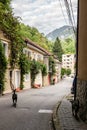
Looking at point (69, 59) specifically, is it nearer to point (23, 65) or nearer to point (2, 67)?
point (23, 65)

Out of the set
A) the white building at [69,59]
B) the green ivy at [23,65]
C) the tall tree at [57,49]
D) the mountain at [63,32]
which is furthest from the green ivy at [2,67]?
the white building at [69,59]

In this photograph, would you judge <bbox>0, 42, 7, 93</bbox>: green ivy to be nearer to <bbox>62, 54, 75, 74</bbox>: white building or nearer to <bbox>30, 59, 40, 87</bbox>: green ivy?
<bbox>30, 59, 40, 87</bbox>: green ivy

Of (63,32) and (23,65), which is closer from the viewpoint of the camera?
(23,65)

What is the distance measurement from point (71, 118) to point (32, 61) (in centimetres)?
3297

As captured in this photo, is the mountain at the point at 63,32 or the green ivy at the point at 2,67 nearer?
the mountain at the point at 63,32

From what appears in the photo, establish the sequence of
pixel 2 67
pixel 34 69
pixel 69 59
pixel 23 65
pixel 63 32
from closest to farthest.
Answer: pixel 2 67, pixel 23 65, pixel 34 69, pixel 63 32, pixel 69 59

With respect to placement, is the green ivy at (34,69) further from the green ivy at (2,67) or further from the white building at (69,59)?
the white building at (69,59)

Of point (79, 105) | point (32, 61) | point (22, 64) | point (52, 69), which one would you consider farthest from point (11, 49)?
point (52, 69)

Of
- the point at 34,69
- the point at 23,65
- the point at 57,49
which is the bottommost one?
the point at 34,69

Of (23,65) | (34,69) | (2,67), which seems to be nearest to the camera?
(2,67)

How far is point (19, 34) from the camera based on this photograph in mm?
36750

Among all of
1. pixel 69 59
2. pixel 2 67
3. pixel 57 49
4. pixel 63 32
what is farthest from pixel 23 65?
pixel 69 59

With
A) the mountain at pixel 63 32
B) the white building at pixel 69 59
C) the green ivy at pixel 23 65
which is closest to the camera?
the mountain at pixel 63 32

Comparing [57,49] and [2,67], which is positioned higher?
[57,49]
